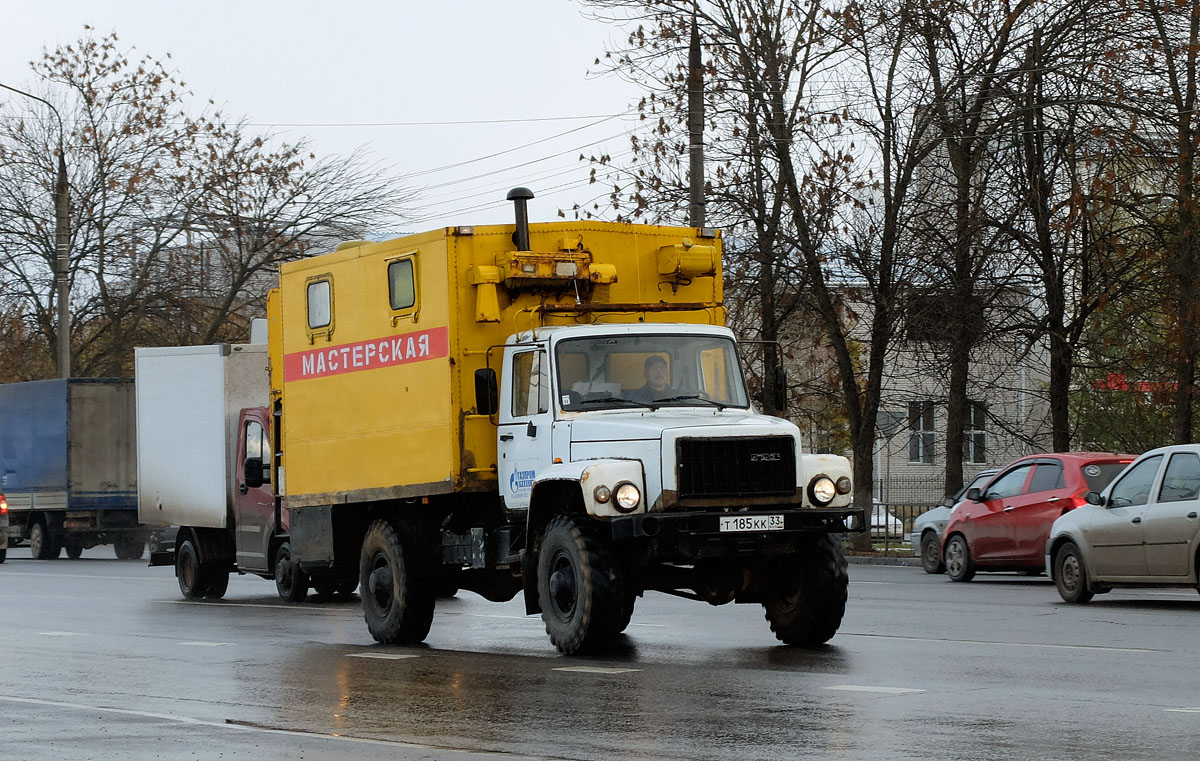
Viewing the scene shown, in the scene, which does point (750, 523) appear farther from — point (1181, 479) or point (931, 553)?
point (931, 553)

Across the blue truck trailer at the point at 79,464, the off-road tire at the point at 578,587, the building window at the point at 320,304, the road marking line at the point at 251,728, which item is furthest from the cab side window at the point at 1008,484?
the blue truck trailer at the point at 79,464

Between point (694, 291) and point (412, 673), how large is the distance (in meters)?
4.28

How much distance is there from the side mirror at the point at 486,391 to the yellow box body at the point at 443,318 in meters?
0.18

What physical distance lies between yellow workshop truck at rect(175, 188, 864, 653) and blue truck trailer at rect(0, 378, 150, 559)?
20.2m

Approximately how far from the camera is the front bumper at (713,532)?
12.9 m

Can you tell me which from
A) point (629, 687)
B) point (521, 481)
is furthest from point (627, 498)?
point (629, 687)

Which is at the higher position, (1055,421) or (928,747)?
(1055,421)

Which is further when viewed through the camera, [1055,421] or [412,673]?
[1055,421]

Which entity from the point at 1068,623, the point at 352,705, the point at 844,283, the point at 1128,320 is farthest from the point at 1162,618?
the point at 844,283

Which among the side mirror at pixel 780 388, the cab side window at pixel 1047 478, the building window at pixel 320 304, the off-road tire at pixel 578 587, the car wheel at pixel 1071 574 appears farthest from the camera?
the cab side window at pixel 1047 478

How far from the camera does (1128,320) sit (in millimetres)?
29484

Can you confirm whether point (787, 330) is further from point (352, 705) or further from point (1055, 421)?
point (352, 705)

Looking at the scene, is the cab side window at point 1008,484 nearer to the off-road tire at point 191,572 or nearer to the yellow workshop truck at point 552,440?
the yellow workshop truck at point 552,440

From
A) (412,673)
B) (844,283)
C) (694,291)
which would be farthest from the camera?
(844,283)
